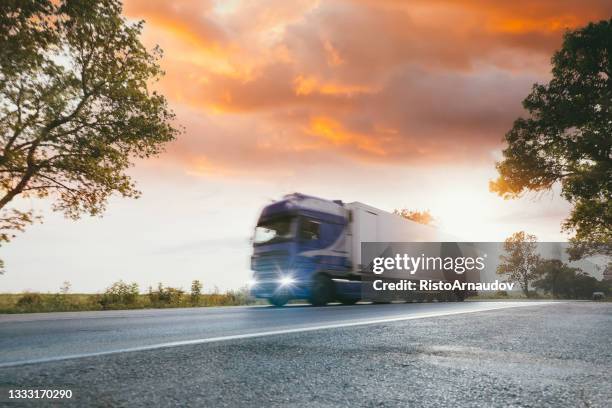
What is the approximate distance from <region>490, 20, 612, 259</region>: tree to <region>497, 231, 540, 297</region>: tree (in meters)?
42.5

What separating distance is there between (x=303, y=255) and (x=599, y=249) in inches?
1417

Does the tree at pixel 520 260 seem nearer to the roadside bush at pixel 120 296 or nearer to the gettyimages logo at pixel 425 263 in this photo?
the gettyimages logo at pixel 425 263

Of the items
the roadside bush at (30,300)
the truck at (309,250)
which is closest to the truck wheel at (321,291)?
the truck at (309,250)

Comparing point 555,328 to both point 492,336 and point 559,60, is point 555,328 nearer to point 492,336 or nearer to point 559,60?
point 492,336

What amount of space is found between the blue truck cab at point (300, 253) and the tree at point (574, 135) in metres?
12.1

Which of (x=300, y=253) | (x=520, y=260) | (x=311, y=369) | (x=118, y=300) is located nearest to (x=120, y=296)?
(x=118, y=300)

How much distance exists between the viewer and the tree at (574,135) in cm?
2248

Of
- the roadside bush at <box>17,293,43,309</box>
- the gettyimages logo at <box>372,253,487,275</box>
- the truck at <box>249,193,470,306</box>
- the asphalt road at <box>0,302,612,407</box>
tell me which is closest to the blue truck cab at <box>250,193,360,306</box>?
the truck at <box>249,193,470,306</box>

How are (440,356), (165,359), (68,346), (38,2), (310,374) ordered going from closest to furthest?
(310,374) < (165,359) < (440,356) < (68,346) < (38,2)

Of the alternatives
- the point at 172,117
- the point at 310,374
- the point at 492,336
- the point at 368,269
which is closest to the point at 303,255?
the point at 368,269

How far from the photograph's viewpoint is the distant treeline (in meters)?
15.8

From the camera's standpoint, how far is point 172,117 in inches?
800

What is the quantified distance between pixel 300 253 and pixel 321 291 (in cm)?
156

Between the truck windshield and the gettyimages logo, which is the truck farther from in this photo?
the gettyimages logo
